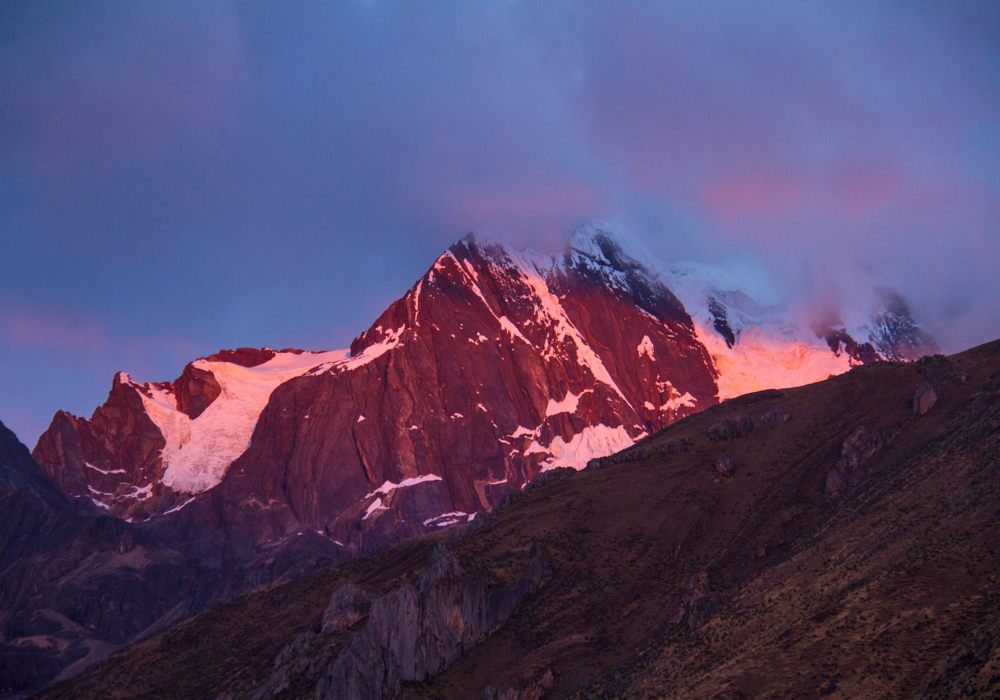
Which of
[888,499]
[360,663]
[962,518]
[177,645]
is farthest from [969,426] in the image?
[177,645]

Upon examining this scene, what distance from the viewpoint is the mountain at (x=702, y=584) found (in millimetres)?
67375

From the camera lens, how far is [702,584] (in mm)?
100438

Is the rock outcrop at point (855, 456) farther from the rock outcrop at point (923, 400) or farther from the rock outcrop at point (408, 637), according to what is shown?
the rock outcrop at point (408, 637)

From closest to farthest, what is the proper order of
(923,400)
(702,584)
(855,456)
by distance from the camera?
(702,584) < (855,456) < (923,400)

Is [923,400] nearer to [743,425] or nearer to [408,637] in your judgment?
[743,425]

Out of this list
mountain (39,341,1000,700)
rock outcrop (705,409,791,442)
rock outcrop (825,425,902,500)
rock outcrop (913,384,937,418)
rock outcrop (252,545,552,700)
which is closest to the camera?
mountain (39,341,1000,700)

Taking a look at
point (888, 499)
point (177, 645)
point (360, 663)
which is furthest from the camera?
point (177, 645)

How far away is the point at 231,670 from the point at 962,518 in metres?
81.0

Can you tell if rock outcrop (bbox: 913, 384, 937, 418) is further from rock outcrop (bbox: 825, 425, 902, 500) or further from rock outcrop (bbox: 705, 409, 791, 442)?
rock outcrop (bbox: 705, 409, 791, 442)

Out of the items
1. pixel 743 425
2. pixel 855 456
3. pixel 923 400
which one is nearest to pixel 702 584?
pixel 855 456

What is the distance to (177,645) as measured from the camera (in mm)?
128000

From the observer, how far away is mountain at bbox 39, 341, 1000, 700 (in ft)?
221

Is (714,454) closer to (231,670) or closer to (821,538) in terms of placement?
(821,538)

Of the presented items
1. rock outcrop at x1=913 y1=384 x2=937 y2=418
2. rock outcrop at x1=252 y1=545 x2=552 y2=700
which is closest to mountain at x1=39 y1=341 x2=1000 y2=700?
rock outcrop at x1=252 y1=545 x2=552 y2=700
